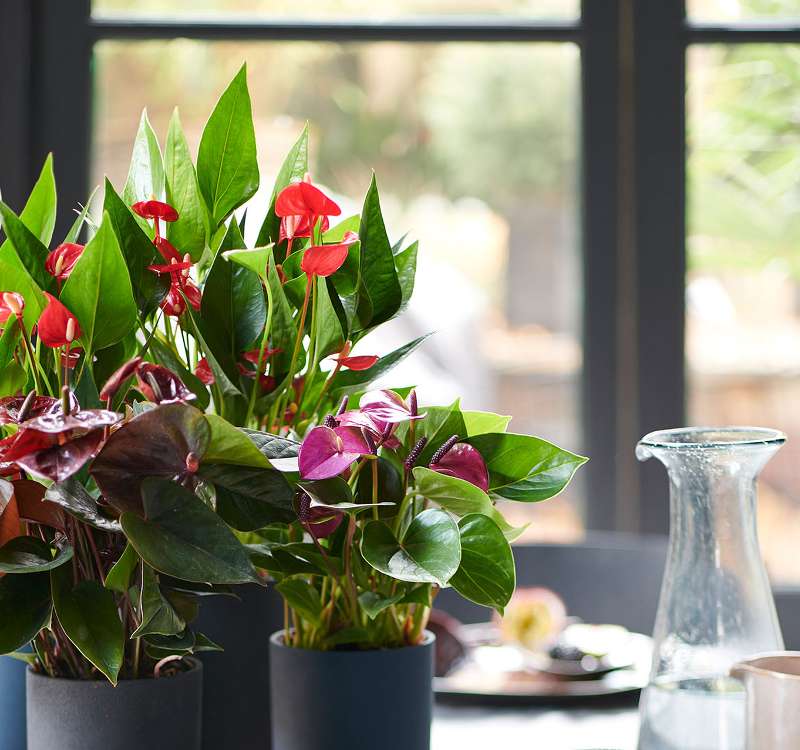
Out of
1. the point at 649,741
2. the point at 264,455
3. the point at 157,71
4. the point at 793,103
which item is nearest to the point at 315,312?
the point at 264,455

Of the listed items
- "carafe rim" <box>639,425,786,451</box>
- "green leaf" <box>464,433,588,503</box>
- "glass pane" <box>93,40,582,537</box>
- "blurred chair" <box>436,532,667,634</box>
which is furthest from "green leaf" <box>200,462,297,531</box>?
"glass pane" <box>93,40,582,537</box>

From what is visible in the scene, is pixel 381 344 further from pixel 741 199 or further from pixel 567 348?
pixel 741 199

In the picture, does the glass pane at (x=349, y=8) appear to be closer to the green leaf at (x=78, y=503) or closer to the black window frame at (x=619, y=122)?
the black window frame at (x=619, y=122)

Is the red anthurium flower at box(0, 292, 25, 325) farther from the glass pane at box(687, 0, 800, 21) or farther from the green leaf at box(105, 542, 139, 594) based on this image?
the glass pane at box(687, 0, 800, 21)

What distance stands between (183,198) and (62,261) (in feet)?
0.26

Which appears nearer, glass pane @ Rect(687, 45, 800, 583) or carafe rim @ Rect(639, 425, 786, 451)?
carafe rim @ Rect(639, 425, 786, 451)

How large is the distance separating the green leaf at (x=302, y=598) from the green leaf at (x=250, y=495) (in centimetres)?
9

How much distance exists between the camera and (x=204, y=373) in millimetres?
557

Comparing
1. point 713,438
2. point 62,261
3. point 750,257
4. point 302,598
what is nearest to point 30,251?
point 62,261

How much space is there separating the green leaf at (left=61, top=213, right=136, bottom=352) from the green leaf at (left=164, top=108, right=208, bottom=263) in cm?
8

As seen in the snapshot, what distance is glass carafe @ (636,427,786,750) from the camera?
0.60m

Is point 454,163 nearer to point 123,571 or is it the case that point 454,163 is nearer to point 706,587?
point 706,587

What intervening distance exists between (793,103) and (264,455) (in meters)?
1.77

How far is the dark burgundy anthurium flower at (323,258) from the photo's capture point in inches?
18.6
